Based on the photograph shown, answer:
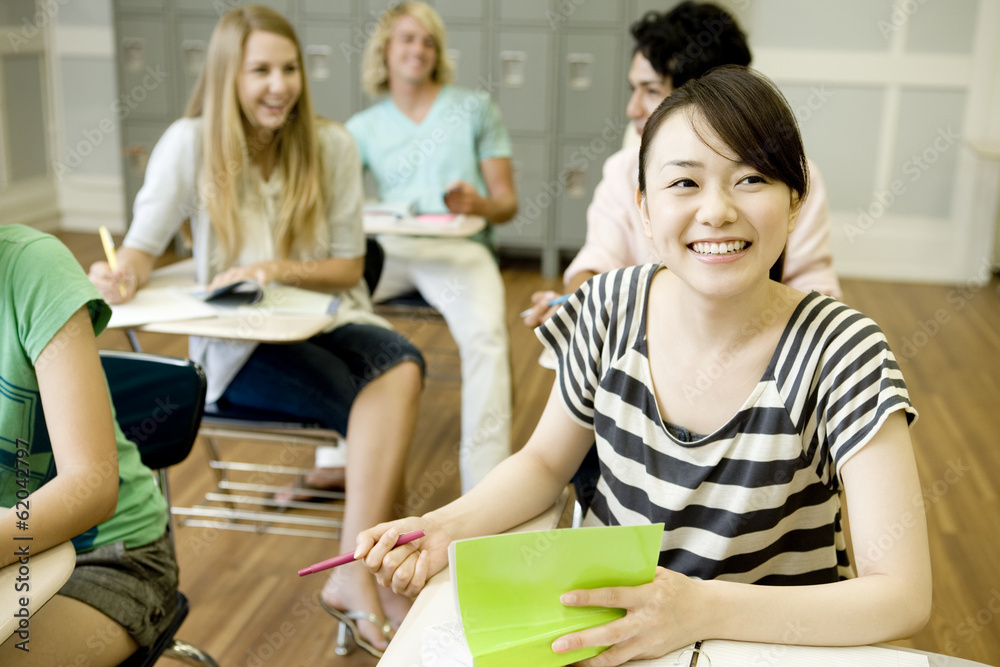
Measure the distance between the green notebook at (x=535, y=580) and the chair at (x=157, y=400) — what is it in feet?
3.00

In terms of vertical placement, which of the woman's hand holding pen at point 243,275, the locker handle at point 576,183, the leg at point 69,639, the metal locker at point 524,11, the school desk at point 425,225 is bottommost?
the leg at point 69,639

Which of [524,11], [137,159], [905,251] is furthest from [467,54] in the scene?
[905,251]

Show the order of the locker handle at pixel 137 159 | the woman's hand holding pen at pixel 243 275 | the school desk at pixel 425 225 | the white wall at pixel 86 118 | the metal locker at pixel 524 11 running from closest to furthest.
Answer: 1. the woman's hand holding pen at pixel 243 275
2. the school desk at pixel 425 225
3. the metal locker at pixel 524 11
4. the locker handle at pixel 137 159
5. the white wall at pixel 86 118

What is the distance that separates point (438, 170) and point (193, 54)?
2.61m

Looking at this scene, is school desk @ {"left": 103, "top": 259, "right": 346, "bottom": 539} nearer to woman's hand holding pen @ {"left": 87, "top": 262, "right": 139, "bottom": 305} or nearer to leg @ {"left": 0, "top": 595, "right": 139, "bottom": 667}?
woman's hand holding pen @ {"left": 87, "top": 262, "right": 139, "bottom": 305}

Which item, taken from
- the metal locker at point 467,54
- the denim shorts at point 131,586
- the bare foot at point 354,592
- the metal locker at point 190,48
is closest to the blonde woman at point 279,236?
the bare foot at point 354,592

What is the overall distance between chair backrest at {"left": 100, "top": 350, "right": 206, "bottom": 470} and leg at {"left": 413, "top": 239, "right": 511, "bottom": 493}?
3.83 feet

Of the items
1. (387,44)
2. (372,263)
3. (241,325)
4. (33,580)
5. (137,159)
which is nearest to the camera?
(33,580)

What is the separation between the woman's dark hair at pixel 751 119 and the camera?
1.03 m

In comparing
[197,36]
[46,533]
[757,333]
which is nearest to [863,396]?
[757,333]

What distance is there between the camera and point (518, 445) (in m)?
3.14

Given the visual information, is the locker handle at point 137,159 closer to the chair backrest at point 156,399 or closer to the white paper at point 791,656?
the chair backrest at point 156,399

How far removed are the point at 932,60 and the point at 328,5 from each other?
3.17m

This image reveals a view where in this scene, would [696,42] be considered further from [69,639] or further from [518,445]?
[69,639]
